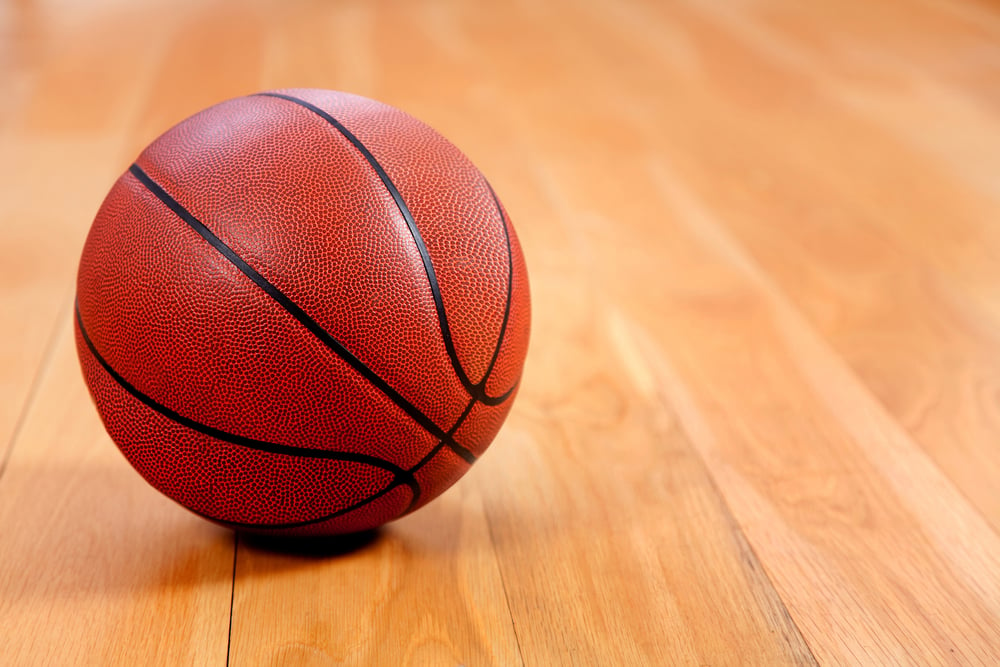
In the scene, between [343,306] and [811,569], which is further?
[811,569]

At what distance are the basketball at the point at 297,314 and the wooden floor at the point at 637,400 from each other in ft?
0.49

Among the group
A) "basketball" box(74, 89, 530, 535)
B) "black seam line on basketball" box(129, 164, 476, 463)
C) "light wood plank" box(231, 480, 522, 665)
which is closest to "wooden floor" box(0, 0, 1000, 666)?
"light wood plank" box(231, 480, 522, 665)

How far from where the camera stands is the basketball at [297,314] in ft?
3.21

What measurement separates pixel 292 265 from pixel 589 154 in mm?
1586

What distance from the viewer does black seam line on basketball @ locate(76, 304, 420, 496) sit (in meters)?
1.01

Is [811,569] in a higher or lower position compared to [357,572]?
higher

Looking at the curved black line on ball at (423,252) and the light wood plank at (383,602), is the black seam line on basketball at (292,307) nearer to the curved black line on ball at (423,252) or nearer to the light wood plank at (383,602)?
the curved black line on ball at (423,252)

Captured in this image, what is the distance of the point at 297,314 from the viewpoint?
974 millimetres

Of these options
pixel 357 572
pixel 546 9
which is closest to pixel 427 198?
pixel 357 572

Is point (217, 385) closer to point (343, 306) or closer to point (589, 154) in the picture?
point (343, 306)

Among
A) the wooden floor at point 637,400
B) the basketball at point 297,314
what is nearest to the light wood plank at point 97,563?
the wooden floor at point 637,400

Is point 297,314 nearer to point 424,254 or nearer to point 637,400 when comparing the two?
point 424,254

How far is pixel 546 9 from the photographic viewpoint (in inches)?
153

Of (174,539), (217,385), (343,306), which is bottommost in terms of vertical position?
(174,539)
